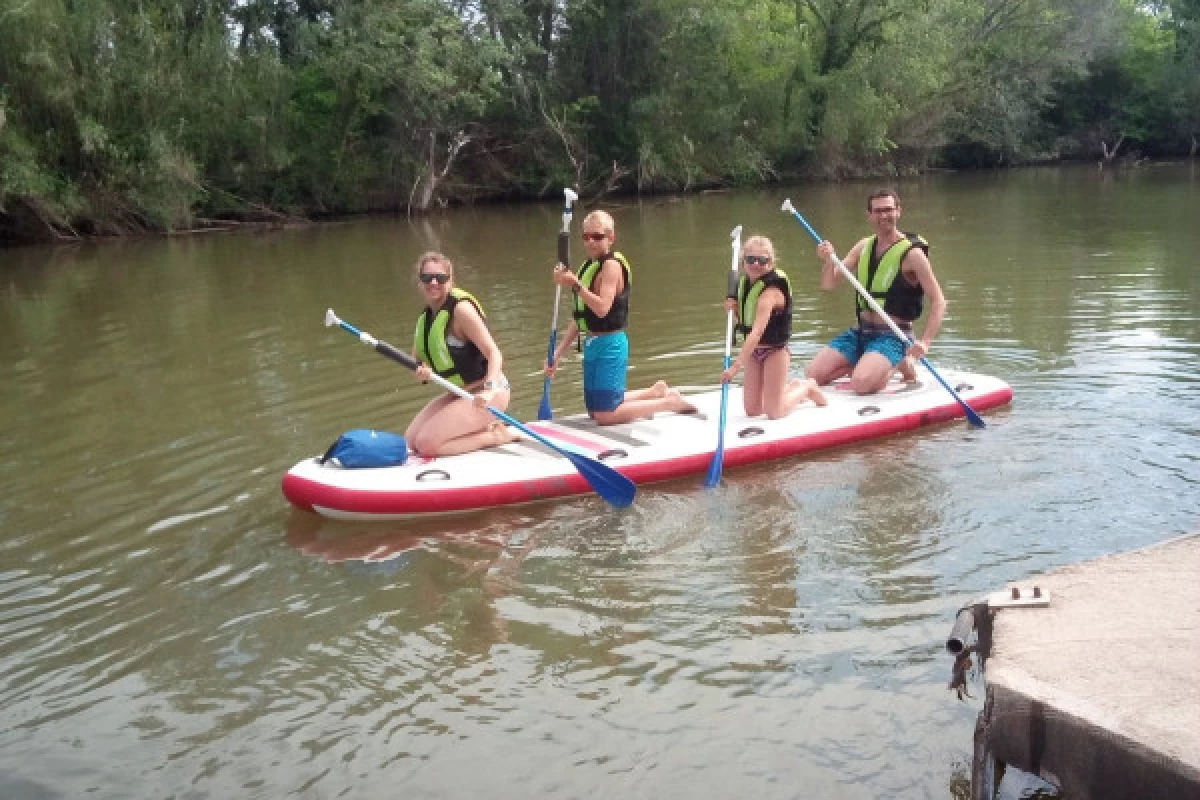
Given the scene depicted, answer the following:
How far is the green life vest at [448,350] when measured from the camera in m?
6.02

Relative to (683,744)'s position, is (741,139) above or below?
above

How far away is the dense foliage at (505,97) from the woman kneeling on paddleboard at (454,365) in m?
15.5

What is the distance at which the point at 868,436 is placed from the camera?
675cm

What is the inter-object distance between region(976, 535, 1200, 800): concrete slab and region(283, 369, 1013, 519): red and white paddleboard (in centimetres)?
287

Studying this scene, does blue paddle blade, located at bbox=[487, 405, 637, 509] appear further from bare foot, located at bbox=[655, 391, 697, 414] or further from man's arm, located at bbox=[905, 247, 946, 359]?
man's arm, located at bbox=[905, 247, 946, 359]

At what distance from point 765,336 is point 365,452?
7.59 feet

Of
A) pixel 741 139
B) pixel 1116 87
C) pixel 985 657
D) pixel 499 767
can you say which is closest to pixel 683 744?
pixel 499 767

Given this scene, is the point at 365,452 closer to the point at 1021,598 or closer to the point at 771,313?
the point at 771,313

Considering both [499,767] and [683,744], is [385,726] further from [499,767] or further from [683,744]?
[683,744]

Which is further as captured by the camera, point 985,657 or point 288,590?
point 288,590

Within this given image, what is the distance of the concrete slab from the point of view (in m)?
2.62

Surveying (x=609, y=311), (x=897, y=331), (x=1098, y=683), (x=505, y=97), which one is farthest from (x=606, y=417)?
(x=505, y=97)

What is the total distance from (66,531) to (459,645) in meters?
2.44

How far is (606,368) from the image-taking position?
6488 millimetres
